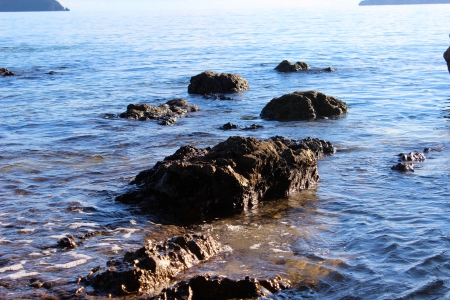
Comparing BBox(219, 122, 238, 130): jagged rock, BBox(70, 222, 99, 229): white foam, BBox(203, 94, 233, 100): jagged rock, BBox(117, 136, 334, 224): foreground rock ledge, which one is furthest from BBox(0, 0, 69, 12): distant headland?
BBox(70, 222, 99, 229): white foam

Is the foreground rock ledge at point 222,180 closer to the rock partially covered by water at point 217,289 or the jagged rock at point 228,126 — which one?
the rock partially covered by water at point 217,289

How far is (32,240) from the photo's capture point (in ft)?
23.3

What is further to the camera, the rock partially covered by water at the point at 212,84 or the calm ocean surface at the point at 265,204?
the rock partially covered by water at the point at 212,84

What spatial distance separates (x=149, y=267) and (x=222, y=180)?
2430 mm

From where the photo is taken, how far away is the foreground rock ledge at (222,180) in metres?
7.97

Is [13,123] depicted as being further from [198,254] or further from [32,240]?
[198,254]

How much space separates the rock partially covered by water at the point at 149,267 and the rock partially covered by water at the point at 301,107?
29.8ft

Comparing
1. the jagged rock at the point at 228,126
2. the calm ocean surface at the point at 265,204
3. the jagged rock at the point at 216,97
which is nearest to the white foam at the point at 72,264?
the calm ocean surface at the point at 265,204

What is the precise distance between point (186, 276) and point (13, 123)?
10.8m

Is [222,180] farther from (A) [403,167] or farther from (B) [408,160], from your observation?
(B) [408,160]

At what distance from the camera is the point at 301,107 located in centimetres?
1520

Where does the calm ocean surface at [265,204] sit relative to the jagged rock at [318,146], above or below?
below

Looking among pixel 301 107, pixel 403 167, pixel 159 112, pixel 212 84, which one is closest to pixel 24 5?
pixel 212 84

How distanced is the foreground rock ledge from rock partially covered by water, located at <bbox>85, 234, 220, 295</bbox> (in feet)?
4.80
